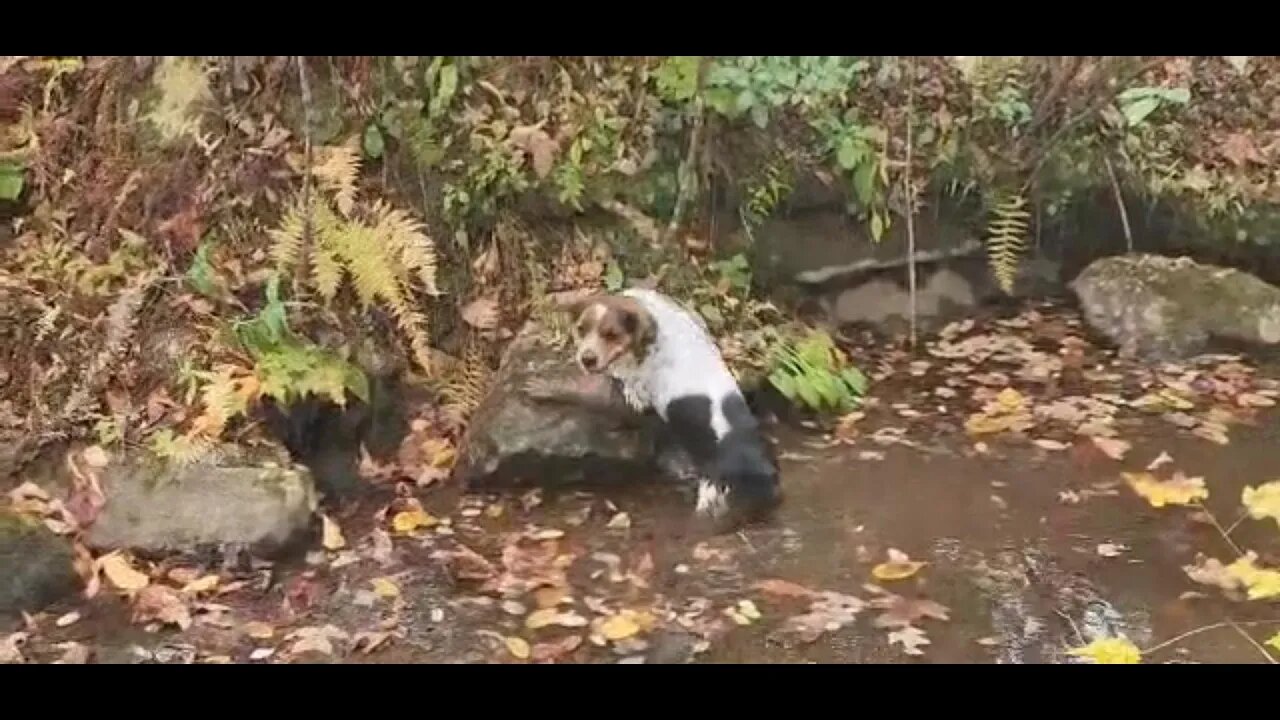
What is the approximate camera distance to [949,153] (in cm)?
730

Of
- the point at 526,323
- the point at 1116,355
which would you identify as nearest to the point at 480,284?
the point at 526,323

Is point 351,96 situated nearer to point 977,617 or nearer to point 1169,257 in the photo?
point 977,617

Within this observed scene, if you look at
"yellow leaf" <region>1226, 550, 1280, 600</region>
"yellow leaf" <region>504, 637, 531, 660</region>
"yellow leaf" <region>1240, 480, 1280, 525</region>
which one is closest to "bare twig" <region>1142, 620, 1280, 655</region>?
"yellow leaf" <region>1226, 550, 1280, 600</region>

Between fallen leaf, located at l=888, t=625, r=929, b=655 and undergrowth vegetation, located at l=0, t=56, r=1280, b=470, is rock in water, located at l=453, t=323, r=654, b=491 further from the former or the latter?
fallen leaf, located at l=888, t=625, r=929, b=655

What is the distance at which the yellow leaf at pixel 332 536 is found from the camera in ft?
17.1

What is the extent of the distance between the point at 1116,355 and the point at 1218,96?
1915mm

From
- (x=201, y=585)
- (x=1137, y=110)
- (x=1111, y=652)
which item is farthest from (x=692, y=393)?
(x=1137, y=110)

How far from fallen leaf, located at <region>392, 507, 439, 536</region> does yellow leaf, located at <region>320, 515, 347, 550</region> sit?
0.70 feet

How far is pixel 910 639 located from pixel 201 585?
2.50 m

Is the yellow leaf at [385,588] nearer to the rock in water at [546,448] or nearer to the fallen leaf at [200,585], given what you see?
the fallen leaf at [200,585]

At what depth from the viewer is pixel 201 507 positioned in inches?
201

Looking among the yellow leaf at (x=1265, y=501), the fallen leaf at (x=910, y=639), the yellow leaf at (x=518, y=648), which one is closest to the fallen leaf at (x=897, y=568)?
the fallen leaf at (x=910, y=639)

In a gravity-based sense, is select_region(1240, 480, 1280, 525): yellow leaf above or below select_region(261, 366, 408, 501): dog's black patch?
below

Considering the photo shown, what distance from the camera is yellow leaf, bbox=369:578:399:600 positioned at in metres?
4.89
